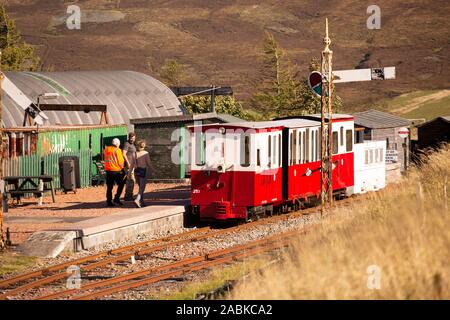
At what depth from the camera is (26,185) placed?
3453 centimetres

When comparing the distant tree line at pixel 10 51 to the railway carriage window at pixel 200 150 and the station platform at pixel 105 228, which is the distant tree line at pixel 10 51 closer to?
the station platform at pixel 105 228

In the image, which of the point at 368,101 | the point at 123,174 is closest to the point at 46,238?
the point at 123,174

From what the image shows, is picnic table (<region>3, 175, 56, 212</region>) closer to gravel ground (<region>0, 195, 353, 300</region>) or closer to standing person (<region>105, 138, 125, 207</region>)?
standing person (<region>105, 138, 125, 207</region>)

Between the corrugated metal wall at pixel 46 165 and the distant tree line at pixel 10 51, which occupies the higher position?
the distant tree line at pixel 10 51

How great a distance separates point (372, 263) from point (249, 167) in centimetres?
1296

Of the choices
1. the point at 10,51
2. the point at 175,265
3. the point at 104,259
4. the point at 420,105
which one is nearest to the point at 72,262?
the point at 104,259

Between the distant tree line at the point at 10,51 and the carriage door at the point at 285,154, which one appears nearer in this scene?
the carriage door at the point at 285,154

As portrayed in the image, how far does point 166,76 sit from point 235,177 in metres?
95.4

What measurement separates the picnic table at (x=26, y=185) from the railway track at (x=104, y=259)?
6.91 meters

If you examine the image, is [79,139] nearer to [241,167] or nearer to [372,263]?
[241,167]

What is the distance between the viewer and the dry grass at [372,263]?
42.0ft

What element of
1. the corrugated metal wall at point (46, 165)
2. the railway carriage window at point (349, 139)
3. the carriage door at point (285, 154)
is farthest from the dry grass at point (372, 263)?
the corrugated metal wall at point (46, 165)

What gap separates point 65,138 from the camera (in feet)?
128

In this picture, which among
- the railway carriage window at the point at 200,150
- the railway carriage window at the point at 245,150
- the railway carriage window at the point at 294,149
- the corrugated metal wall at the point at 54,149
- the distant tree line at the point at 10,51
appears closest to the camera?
the railway carriage window at the point at 245,150
